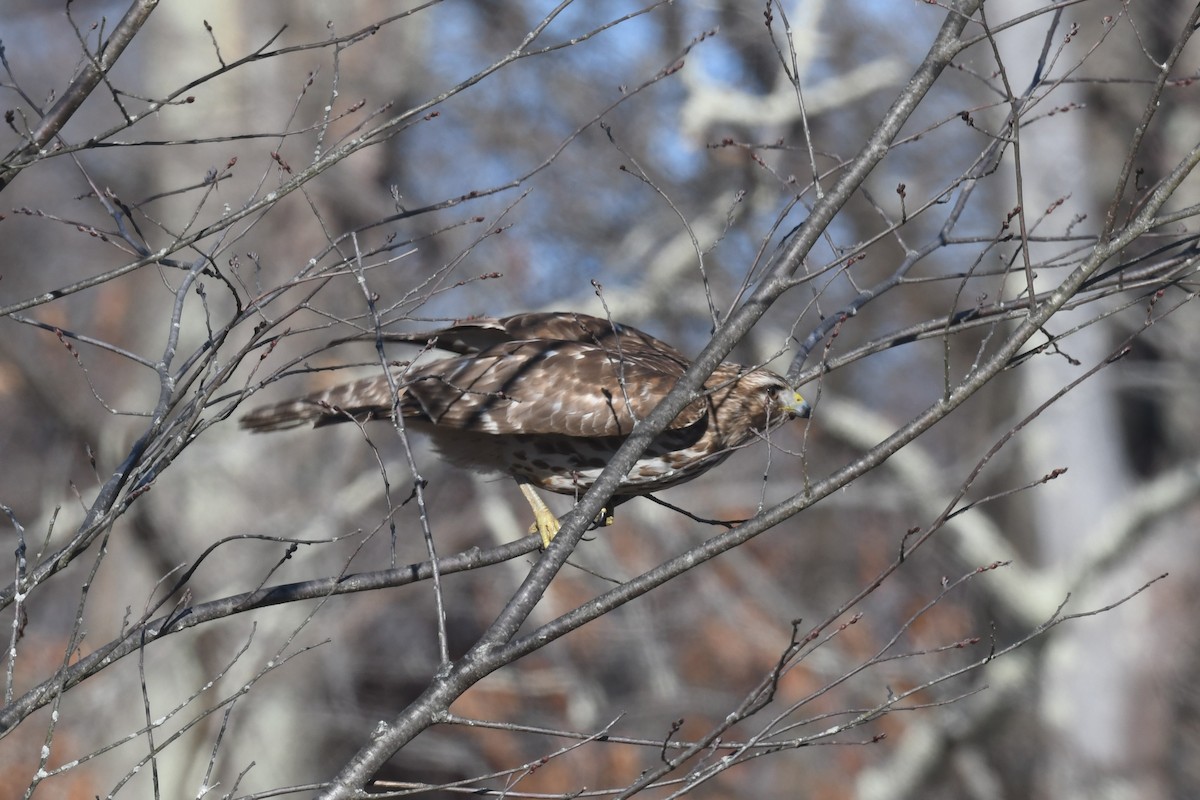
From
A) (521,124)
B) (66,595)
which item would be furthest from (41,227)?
(521,124)

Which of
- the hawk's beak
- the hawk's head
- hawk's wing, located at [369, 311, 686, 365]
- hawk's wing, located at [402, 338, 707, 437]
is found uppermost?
hawk's wing, located at [369, 311, 686, 365]

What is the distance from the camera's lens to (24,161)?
286 cm

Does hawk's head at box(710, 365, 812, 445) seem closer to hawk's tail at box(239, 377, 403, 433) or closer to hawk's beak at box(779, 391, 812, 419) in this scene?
hawk's beak at box(779, 391, 812, 419)

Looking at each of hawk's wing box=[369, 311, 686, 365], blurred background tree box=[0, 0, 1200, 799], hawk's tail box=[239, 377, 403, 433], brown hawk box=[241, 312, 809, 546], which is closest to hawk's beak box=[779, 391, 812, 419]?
brown hawk box=[241, 312, 809, 546]

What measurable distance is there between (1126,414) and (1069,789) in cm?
372

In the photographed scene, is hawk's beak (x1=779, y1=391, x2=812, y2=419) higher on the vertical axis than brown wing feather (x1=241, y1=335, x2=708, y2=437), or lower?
lower

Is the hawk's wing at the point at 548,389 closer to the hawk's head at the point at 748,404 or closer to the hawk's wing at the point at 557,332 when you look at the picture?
the hawk's wing at the point at 557,332

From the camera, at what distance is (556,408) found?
4.58 m

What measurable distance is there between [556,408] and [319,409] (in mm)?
830

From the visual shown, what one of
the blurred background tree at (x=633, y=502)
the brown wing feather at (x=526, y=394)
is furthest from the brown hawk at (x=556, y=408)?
the blurred background tree at (x=633, y=502)

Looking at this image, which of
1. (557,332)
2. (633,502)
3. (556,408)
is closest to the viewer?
(556,408)

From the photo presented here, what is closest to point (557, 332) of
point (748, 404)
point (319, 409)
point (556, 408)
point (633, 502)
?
point (556, 408)

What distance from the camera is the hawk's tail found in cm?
457

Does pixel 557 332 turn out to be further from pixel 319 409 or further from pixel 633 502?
pixel 633 502
